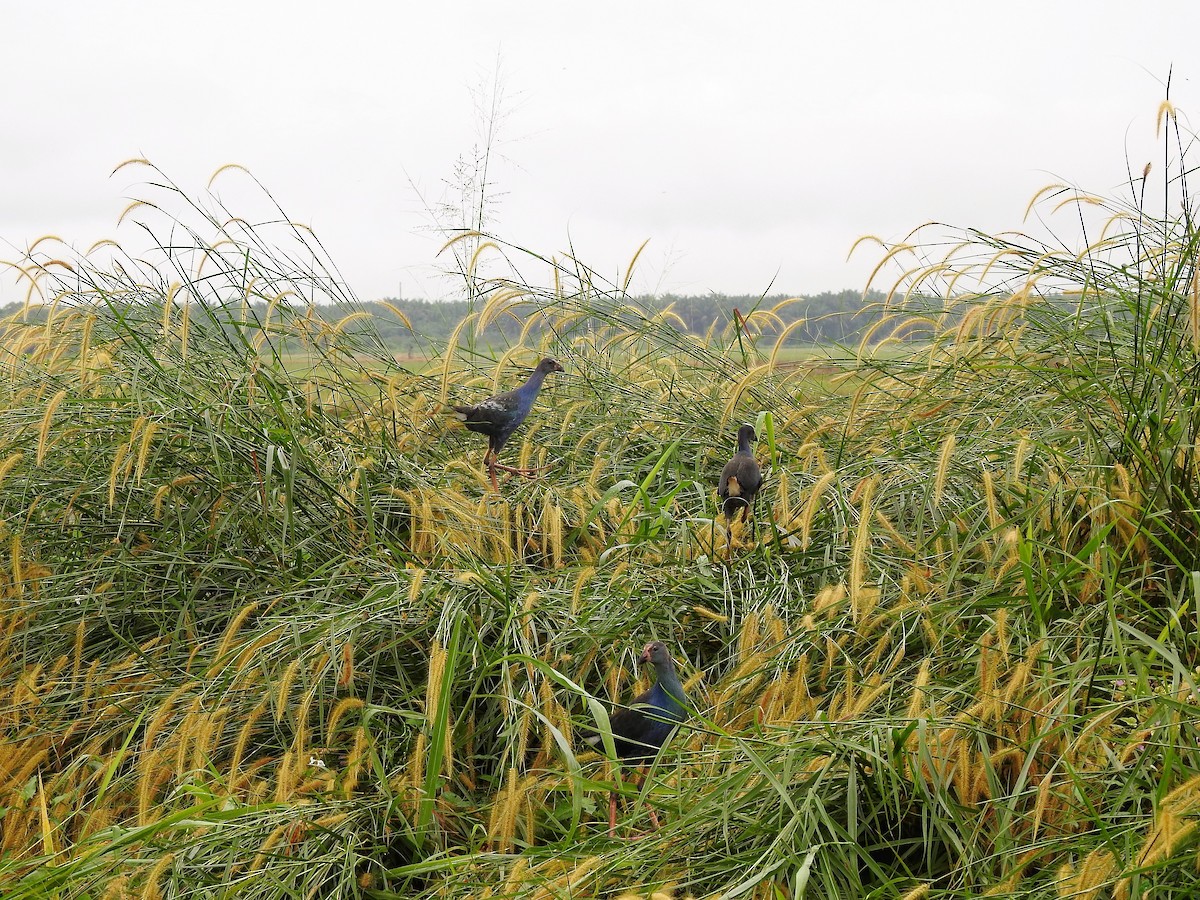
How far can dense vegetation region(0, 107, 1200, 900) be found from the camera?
7.52 ft

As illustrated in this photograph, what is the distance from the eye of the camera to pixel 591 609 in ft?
10.6

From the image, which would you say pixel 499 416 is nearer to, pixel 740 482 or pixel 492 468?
pixel 492 468

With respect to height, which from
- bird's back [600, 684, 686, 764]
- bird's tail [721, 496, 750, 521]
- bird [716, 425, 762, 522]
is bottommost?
bird's back [600, 684, 686, 764]

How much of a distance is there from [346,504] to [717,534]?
4.25ft

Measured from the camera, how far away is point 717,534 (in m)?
3.67

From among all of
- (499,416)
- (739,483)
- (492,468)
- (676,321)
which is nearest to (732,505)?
(739,483)

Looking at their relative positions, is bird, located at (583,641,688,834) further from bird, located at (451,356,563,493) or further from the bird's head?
bird, located at (451,356,563,493)

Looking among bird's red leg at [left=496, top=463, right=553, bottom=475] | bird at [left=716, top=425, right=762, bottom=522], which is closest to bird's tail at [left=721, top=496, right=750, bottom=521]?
bird at [left=716, top=425, right=762, bottom=522]

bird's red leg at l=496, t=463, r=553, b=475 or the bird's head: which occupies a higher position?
bird's red leg at l=496, t=463, r=553, b=475

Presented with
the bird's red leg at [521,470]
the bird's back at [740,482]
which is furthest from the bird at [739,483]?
the bird's red leg at [521,470]

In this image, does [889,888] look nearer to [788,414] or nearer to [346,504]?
[346,504]

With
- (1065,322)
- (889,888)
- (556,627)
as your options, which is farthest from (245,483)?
(1065,322)

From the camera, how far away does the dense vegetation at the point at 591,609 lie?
229cm

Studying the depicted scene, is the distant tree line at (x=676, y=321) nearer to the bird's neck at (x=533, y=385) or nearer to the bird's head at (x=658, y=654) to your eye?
the bird's neck at (x=533, y=385)
